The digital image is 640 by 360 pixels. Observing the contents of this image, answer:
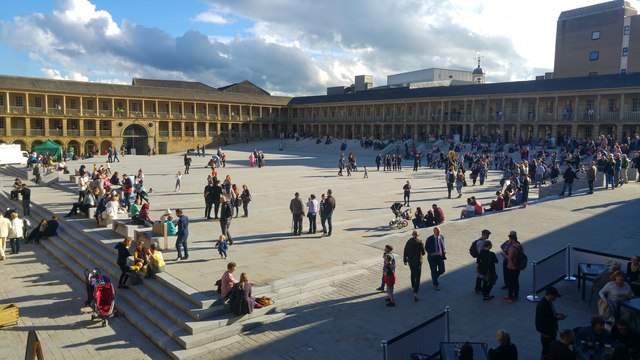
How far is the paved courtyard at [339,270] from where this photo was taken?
309 inches

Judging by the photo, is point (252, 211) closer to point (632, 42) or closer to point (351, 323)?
point (351, 323)

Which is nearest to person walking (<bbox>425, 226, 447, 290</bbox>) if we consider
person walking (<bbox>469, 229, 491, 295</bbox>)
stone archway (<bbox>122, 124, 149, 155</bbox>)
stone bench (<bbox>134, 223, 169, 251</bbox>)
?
person walking (<bbox>469, 229, 491, 295</bbox>)

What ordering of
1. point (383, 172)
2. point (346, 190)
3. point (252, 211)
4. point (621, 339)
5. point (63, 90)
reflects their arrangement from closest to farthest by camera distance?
1. point (621, 339)
2. point (252, 211)
3. point (346, 190)
4. point (383, 172)
5. point (63, 90)

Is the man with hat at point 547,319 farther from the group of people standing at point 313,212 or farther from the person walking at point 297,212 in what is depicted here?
the person walking at point 297,212

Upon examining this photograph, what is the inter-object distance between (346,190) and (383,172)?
1000 centimetres

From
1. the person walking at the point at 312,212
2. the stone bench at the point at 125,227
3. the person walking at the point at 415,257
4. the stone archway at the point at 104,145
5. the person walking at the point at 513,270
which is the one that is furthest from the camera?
the stone archway at the point at 104,145

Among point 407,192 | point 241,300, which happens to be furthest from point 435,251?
point 407,192

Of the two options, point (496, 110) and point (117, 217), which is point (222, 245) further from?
point (496, 110)

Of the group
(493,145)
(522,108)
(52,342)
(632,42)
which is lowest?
(52,342)

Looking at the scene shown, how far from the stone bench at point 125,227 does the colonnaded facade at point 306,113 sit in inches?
1508

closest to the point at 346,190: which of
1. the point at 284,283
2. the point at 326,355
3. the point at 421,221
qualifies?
the point at 421,221

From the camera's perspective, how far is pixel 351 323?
8219 mm

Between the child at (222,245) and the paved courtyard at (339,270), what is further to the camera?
the child at (222,245)

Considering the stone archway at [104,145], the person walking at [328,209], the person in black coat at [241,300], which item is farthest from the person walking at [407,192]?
the stone archway at [104,145]
